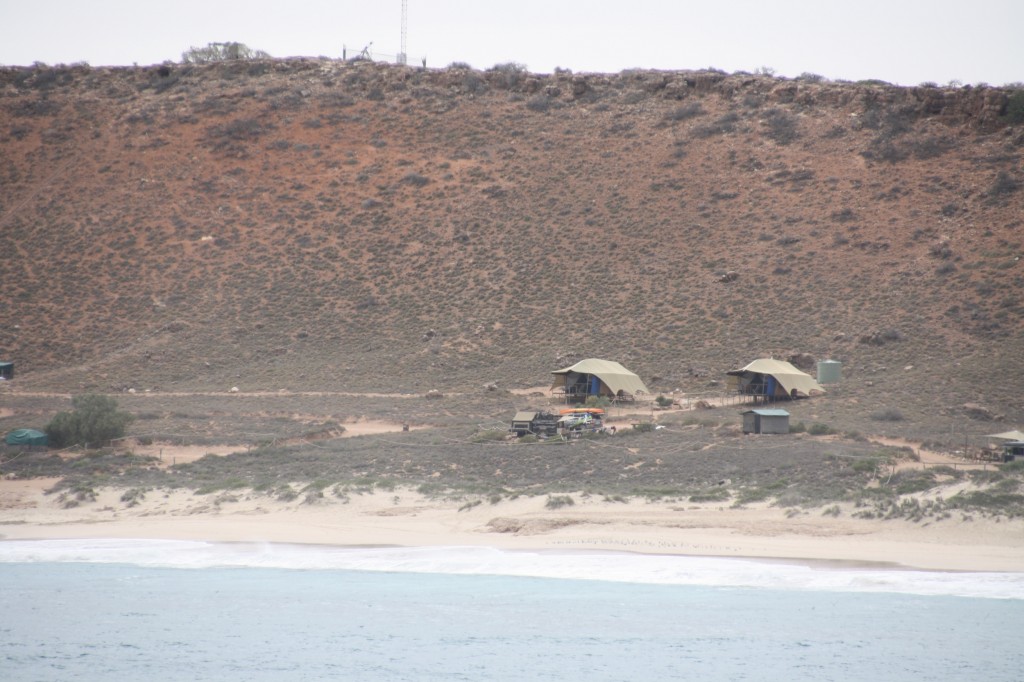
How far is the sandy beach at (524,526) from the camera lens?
19422 mm

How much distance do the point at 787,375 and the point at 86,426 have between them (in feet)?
73.4

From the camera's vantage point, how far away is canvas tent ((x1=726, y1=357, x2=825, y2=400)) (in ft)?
117

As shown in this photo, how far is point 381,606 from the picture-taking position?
18.6 m

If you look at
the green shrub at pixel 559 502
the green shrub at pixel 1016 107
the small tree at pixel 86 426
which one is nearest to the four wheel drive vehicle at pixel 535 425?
the green shrub at pixel 559 502

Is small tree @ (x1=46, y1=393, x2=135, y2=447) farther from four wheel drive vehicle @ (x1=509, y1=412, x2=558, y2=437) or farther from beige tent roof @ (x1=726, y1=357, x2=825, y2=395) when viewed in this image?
beige tent roof @ (x1=726, y1=357, x2=825, y2=395)

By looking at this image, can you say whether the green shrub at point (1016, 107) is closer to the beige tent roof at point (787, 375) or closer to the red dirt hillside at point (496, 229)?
the red dirt hillside at point (496, 229)

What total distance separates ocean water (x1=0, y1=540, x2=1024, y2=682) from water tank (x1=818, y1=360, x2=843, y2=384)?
65.8 feet

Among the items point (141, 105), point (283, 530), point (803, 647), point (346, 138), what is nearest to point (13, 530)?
point (283, 530)

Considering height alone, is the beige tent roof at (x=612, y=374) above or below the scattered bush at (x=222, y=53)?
below

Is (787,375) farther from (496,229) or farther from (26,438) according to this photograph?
(26,438)

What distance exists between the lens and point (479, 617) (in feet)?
58.7

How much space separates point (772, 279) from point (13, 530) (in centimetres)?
3401

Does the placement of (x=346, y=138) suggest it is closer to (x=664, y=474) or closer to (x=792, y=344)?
(x=792, y=344)

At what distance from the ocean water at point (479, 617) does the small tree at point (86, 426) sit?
28.2ft
